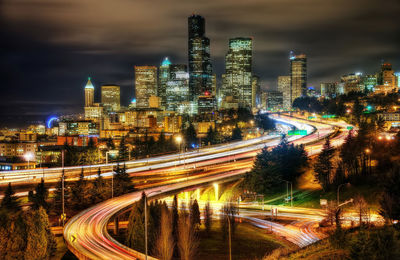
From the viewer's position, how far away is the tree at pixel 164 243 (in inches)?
1183

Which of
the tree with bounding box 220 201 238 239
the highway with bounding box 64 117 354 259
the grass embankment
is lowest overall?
the grass embankment

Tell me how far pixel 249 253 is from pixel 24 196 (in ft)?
89.2

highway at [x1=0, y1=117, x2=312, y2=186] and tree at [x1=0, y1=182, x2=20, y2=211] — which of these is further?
highway at [x1=0, y1=117, x2=312, y2=186]

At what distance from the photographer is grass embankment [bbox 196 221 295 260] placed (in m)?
33.2

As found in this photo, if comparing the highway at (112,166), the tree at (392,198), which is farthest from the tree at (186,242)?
the highway at (112,166)

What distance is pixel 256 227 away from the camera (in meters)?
39.8

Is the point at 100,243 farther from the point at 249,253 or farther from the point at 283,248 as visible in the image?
the point at 283,248

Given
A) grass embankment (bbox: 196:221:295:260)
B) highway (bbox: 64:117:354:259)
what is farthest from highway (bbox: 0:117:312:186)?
grass embankment (bbox: 196:221:295:260)

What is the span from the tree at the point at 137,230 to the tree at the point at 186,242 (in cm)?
297

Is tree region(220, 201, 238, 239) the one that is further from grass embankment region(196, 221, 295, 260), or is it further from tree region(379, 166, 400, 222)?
tree region(379, 166, 400, 222)

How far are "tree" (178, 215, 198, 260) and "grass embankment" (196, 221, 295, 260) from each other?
104 cm

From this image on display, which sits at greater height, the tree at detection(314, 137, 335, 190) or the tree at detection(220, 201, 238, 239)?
the tree at detection(314, 137, 335, 190)

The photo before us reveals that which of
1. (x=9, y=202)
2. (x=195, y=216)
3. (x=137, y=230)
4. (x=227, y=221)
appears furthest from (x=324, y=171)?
(x=9, y=202)

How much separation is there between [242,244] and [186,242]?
21.1 feet
